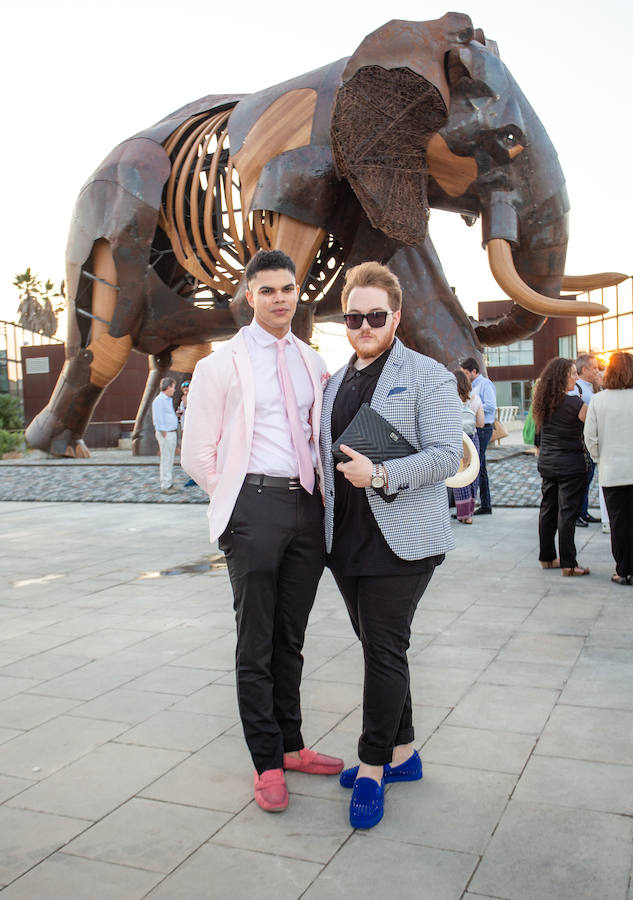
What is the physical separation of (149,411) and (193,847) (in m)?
14.7

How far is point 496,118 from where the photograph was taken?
29.6 feet

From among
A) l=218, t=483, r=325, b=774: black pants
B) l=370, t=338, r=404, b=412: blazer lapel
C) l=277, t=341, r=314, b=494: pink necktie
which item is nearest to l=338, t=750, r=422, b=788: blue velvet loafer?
l=218, t=483, r=325, b=774: black pants

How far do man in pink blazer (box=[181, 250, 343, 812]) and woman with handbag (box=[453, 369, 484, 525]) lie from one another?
5.12m

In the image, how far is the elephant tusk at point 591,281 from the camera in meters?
9.42

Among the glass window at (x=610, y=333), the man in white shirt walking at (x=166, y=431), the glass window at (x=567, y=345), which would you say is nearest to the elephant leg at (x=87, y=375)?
the man in white shirt walking at (x=166, y=431)

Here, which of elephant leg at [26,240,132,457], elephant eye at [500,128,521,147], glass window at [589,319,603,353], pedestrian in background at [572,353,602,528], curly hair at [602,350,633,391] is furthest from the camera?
glass window at [589,319,603,353]

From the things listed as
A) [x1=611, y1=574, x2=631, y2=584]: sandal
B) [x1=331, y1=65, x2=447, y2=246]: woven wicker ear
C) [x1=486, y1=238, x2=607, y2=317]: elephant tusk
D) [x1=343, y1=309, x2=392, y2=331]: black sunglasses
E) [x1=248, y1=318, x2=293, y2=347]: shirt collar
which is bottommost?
[x1=611, y1=574, x2=631, y2=584]: sandal

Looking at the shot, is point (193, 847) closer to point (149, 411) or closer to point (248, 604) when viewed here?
point (248, 604)

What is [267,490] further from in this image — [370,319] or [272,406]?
[370,319]

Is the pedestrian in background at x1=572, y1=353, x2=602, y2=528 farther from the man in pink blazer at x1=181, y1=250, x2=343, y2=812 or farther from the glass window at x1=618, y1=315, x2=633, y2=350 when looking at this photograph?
the glass window at x1=618, y1=315, x2=633, y2=350

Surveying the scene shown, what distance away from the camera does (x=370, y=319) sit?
2.89 m

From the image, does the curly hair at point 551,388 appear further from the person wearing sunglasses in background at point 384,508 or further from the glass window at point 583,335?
the glass window at point 583,335

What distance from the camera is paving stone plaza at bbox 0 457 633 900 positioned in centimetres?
244

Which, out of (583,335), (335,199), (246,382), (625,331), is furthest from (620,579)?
(583,335)
